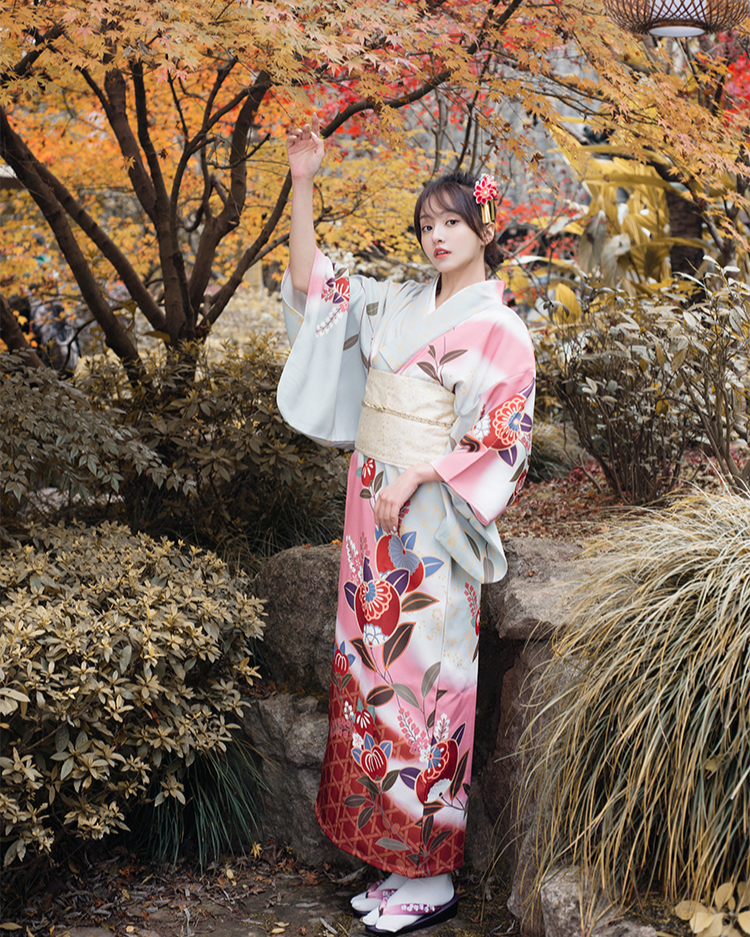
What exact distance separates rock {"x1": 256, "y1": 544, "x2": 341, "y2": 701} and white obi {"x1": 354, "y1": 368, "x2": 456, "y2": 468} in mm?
936

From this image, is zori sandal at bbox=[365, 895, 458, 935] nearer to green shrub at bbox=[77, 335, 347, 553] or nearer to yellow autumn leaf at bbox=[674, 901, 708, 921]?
yellow autumn leaf at bbox=[674, 901, 708, 921]

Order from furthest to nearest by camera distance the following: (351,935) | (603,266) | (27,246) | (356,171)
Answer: (603,266)
(27,246)
(356,171)
(351,935)

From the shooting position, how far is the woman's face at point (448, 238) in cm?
252

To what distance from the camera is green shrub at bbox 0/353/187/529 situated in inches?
124

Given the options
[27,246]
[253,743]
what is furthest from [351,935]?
[27,246]

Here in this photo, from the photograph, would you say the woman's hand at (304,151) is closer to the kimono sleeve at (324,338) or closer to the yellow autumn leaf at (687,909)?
→ the kimono sleeve at (324,338)

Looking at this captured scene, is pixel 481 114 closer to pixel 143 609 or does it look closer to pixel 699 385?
pixel 699 385

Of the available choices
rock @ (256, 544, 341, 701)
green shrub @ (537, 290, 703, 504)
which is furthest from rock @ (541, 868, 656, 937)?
green shrub @ (537, 290, 703, 504)

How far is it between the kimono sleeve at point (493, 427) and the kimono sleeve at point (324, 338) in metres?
0.48

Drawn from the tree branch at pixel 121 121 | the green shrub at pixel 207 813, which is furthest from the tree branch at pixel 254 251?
the green shrub at pixel 207 813

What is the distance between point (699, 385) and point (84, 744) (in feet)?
10.7

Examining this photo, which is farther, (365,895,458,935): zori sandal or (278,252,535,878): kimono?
(365,895,458,935): zori sandal

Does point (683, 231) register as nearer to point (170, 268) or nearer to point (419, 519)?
point (170, 268)

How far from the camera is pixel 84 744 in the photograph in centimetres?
251
